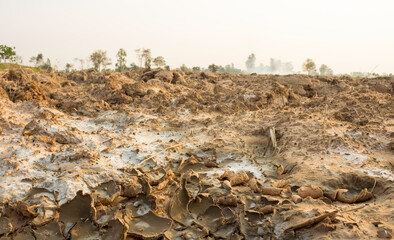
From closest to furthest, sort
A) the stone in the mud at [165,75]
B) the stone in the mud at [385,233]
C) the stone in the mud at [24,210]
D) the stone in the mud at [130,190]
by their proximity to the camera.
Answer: the stone in the mud at [385,233], the stone in the mud at [24,210], the stone in the mud at [130,190], the stone in the mud at [165,75]

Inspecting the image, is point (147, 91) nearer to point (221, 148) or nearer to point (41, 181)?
point (221, 148)

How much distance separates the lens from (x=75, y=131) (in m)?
3.63

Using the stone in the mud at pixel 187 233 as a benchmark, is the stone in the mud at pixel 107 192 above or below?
above

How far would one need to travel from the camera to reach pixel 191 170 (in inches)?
112

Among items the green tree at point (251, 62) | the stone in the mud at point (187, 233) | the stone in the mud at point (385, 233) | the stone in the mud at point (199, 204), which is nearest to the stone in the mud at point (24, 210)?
the stone in the mud at point (187, 233)

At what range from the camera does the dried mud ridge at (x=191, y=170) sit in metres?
1.94

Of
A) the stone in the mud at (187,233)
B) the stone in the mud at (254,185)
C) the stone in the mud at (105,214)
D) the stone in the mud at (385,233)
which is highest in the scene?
the stone in the mud at (385,233)

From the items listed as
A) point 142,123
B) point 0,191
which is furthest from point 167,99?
point 0,191

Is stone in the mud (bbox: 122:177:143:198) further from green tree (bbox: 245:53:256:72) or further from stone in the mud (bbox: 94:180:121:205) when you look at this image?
green tree (bbox: 245:53:256:72)

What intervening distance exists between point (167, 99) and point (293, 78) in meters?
3.95

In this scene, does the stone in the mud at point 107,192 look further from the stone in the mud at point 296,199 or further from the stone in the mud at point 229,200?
the stone in the mud at point 296,199

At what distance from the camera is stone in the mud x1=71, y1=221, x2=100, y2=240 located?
6.24 ft

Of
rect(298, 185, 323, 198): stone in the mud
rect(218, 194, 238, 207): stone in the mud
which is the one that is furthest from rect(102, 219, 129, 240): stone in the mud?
rect(298, 185, 323, 198): stone in the mud

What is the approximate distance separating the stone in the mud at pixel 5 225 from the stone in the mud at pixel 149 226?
802mm
